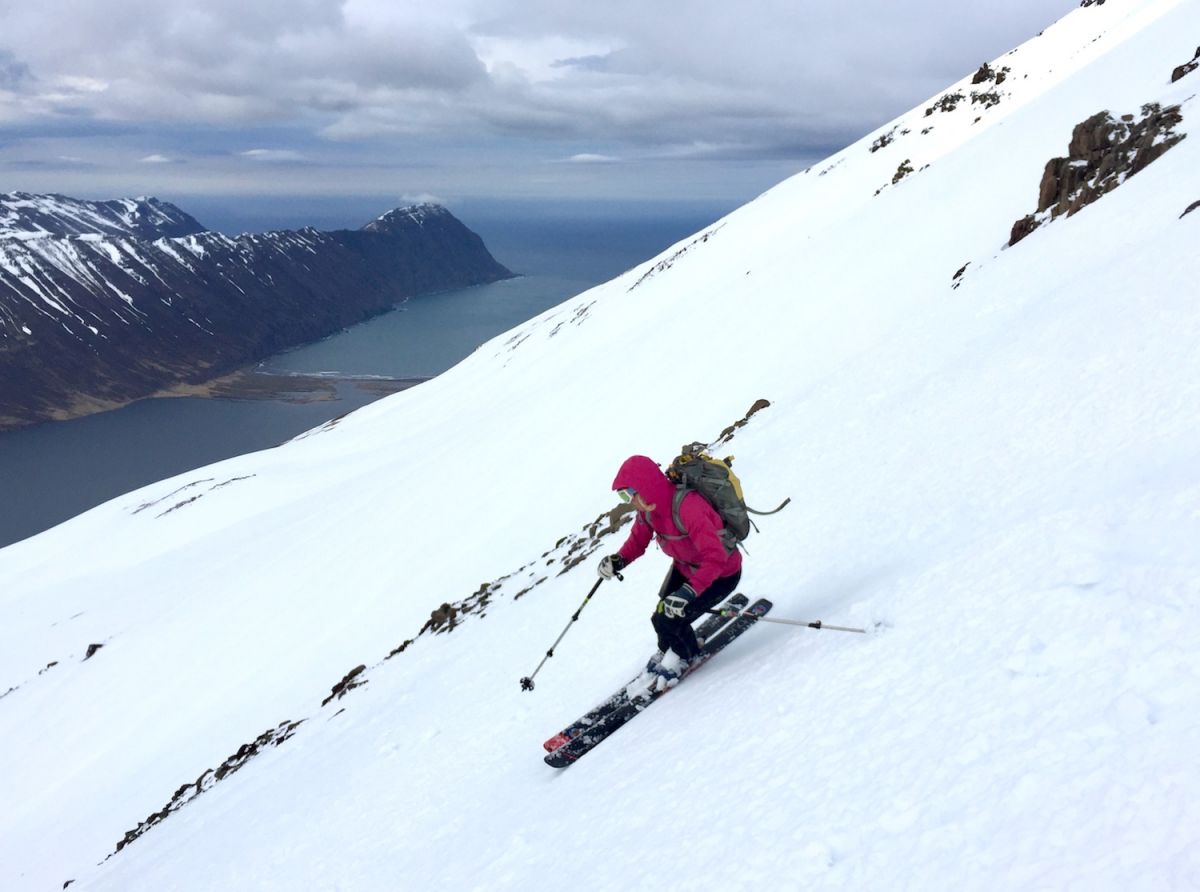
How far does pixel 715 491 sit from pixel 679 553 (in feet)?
2.32

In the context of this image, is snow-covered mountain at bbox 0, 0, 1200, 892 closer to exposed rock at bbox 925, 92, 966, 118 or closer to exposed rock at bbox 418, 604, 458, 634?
exposed rock at bbox 418, 604, 458, 634

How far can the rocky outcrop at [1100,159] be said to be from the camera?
1842cm

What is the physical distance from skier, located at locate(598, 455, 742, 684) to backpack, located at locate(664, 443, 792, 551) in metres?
0.06

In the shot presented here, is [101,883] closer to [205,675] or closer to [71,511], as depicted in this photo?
[205,675]

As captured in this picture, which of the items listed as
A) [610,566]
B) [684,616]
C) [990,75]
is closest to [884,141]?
[990,75]

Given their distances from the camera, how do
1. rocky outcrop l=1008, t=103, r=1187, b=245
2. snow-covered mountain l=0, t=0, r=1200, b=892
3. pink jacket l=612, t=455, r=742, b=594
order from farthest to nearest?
rocky outcrop l=1008, t=103, r=1187, b=245 → pink jacket l=612, t=455, r=742, b=594 → snow-covered mountain l=0, t=0, r=1200, b=892

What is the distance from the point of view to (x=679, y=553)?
6738mm

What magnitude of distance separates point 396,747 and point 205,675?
1596cm

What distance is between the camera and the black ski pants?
6.82m

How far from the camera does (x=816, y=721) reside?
500cm

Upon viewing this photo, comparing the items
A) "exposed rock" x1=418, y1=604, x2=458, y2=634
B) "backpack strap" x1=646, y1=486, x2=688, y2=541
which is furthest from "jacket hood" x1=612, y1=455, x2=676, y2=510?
"exposed rock" x1=418, y1=604, x2=458, y2=634

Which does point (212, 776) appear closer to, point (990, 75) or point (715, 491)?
point (715, 491)

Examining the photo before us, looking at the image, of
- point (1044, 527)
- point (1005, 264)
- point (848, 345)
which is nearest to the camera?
point (1044, 527)

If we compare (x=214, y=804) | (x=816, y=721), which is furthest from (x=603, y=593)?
(x=214, y=804)
